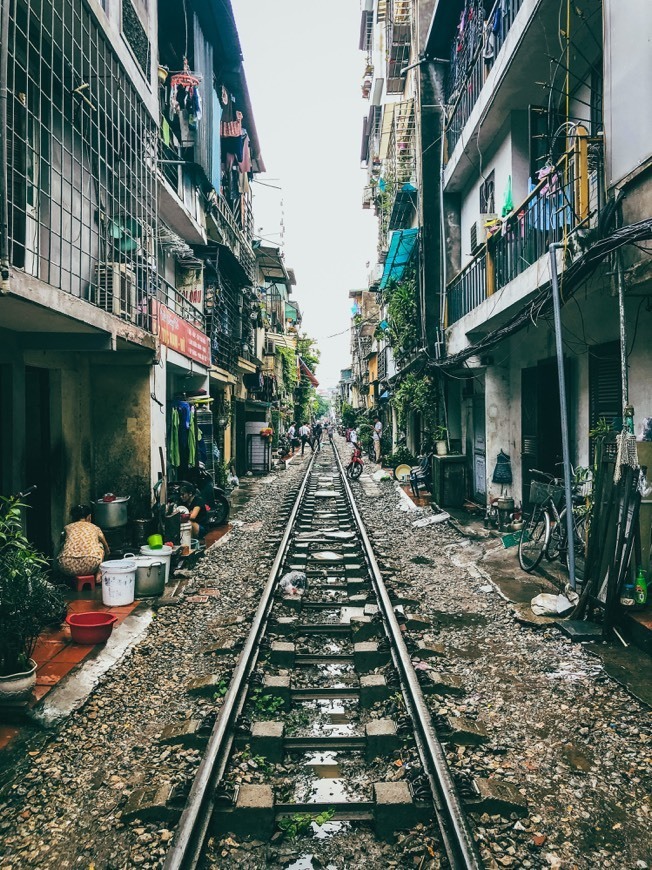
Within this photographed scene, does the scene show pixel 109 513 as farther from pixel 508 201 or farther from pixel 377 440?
pixel 377 440

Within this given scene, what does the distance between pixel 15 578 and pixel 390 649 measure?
11.5 ft

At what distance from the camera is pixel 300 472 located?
2583cm

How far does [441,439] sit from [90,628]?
496 inches

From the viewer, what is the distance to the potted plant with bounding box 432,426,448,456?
54.1 ft

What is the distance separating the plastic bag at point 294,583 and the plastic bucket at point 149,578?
65.7 inches

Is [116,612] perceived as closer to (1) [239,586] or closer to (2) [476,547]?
(1) [239,586]

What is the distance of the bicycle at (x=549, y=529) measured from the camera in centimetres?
847

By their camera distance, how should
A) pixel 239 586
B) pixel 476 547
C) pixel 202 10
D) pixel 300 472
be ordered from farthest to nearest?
1. pixel 300 472
2. pixel 202 10
3. pixel 476 547
4. pixel 239 586

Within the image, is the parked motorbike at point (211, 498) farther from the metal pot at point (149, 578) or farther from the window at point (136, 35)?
the window at point (136, 35)

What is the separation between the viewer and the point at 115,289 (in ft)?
27.5

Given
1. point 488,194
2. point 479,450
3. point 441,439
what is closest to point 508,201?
point 488,194

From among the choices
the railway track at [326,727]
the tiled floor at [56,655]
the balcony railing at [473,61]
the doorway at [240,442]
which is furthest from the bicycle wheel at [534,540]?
the doorway at [240,442]

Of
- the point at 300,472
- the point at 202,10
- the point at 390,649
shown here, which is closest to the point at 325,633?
the point at 390,649

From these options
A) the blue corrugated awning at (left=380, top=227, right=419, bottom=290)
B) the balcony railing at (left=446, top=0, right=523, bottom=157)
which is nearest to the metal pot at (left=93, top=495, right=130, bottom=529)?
the balcony railing at (left=446, top=0, right=523, bottom=157)
